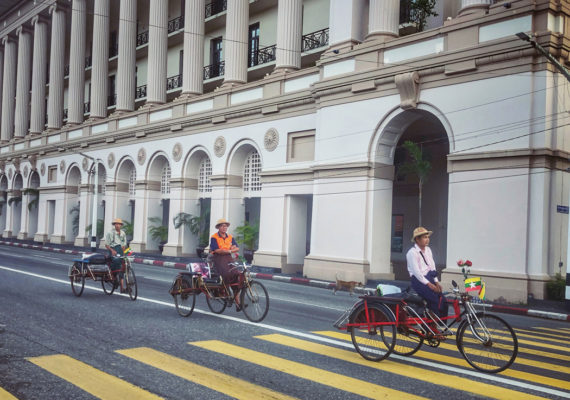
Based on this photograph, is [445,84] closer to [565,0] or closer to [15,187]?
[565,0]

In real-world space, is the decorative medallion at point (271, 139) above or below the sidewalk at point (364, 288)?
above

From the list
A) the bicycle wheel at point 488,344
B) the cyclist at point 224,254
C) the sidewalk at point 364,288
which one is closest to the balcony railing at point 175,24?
the sidewalk at point 364,288

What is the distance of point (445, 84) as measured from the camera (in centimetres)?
1819

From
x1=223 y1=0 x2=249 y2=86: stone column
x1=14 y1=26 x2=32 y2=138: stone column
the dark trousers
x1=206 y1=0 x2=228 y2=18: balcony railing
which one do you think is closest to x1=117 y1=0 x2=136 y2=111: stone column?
x1=206 y1=0 x2=228 y2=18: balcony railing

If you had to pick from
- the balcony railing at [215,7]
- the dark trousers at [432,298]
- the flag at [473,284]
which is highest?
the balcony railing at [215,7]

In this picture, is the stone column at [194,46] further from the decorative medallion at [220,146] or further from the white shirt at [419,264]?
the white shirt at [419,264]

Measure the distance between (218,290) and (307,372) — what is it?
4.16 metres

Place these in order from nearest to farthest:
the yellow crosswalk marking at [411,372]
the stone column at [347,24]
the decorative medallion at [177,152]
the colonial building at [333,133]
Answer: the yellow crosswalk marking at [411,372] < the colonial building at [333,133] < the stone column at [347,24] < the decorative medallion at [177,152]

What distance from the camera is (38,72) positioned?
4631cm

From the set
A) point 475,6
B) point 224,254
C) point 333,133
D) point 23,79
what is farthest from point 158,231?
point 23,79

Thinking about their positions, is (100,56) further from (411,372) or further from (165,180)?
(411,372)

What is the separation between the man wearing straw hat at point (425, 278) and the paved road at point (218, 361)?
0.72 metres

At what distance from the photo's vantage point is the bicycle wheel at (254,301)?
977 centimetres

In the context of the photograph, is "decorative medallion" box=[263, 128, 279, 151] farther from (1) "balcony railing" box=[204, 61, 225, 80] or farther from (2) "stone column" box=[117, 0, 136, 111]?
(2) "stone column" box=[117, 0, 136, 111]
